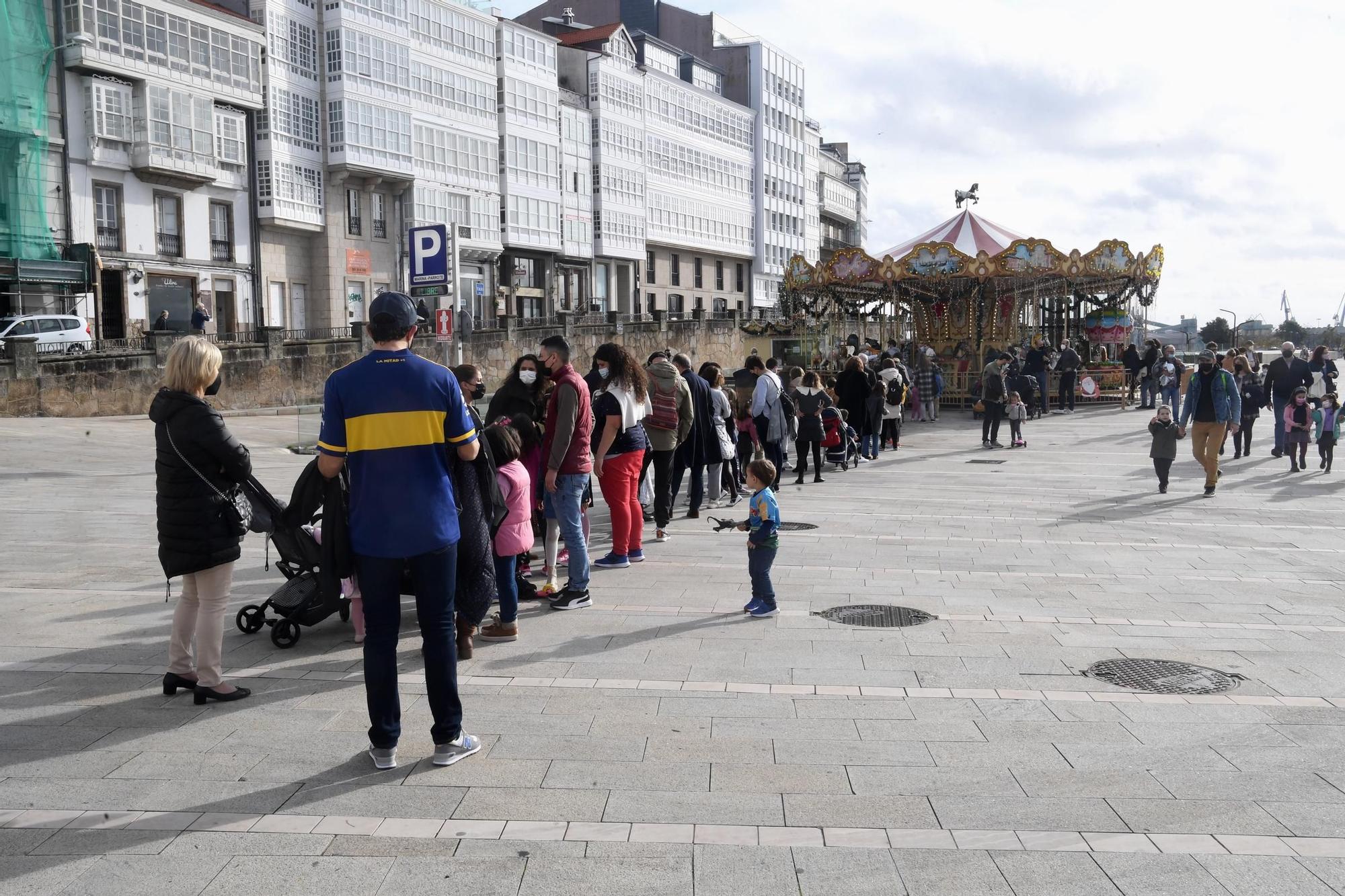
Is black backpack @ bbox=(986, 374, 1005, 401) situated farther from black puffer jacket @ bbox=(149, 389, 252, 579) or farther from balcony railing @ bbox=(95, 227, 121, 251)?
balcony railing @ bbox=(95, 227, 121, 251)

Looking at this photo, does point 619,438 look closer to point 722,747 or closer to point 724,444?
point 724,444

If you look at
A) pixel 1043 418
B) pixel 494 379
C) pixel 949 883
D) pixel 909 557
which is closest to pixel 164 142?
pixel 494 379

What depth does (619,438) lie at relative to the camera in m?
9.15

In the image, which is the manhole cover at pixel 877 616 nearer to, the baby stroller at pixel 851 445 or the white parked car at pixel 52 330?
the baby stroller at pixel 851 445

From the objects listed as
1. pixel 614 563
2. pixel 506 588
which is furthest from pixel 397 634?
pixel 614 563

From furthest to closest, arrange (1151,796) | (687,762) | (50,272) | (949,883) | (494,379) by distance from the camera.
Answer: (494,379), (50,272), (687,762), (1151,796), (949,883)

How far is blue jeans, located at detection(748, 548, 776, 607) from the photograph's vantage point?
7.64m

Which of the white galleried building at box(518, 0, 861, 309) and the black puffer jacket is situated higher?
the white galleried building at box(518, 0, 861, 309)

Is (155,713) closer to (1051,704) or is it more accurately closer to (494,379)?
(1051,704)

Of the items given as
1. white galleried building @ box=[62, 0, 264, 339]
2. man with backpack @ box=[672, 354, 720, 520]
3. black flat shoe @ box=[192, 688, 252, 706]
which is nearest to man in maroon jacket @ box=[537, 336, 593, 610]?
black flat shoe @ box=[192, 688, 252, 706]

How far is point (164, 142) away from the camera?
3869cm

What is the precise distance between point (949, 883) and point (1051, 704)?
2.20 m

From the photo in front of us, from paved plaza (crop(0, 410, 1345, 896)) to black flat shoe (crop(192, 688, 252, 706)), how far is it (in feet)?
0.32

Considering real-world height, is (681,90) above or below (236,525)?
above
